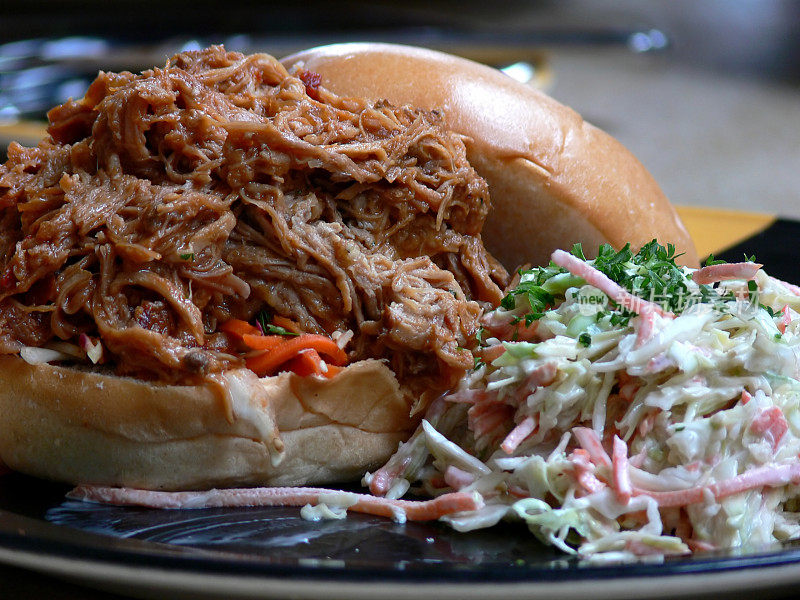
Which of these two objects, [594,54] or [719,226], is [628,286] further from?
[594,54]

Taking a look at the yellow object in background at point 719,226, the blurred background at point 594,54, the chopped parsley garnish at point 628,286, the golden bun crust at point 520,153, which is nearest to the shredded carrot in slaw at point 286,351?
the chopped parsley garnish at point 628,286

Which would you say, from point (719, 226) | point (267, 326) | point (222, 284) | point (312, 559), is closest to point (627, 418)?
point (312, 559)

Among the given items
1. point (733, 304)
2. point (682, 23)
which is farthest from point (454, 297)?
point (682, 23)

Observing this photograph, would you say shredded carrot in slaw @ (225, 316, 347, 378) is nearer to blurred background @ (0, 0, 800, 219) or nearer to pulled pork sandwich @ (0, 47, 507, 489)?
pulled pork sandwich @ (0, 47, 507, 489)

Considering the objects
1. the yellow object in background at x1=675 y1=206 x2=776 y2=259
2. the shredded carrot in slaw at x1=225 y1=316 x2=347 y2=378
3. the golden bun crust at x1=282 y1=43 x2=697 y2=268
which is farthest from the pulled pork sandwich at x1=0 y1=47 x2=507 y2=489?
the yellow object in background at x1=675 y1=206 x2=776 y2=259

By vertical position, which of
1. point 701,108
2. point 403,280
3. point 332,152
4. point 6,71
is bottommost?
point 701,108

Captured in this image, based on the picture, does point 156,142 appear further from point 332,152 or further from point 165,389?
point 165,389
